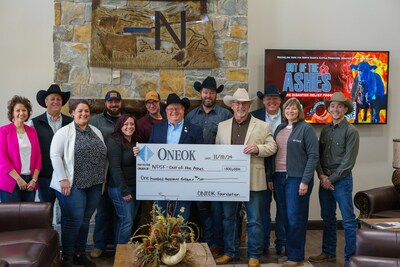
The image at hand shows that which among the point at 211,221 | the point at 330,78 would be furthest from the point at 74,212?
the point at 330,78

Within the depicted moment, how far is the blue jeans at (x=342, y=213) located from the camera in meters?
4.45

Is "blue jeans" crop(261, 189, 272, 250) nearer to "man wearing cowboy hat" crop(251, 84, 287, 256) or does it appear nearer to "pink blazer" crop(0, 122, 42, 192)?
"man wearing cowboy hat" crop(251, 84, 287, 256)

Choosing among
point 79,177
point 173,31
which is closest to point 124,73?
point 173,31

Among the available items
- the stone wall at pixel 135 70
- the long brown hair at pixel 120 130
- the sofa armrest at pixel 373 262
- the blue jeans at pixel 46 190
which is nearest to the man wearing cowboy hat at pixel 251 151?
the long brown hair at pixel 120 130

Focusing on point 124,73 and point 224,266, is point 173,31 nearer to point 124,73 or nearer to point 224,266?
point 124,73

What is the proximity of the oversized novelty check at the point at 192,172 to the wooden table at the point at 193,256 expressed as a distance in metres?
0.87

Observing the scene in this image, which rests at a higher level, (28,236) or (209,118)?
(209,118)

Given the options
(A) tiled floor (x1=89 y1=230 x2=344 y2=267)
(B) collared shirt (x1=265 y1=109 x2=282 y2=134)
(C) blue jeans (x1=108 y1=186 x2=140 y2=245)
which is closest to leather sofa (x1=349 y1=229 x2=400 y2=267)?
(A) tiled floor (x1=89 y1=230 x2=344 y2=267)

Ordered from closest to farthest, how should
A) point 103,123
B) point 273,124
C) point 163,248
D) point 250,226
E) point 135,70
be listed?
point 163,248 → point 250,226 → point 103,123 → point 273,124 → point 135,70

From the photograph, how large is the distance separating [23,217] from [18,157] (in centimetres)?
57

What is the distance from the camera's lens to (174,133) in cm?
443

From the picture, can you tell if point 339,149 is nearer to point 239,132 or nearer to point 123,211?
point 239,132

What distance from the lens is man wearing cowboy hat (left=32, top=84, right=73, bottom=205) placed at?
4496 millimetres

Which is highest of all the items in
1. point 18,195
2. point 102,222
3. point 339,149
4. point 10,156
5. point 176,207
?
point 339,149
